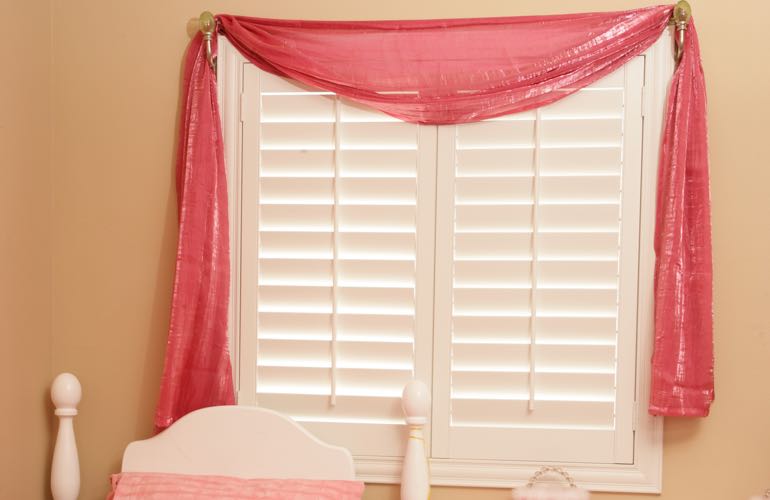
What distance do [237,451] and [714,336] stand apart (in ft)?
4.48

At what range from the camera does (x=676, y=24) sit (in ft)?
6.14

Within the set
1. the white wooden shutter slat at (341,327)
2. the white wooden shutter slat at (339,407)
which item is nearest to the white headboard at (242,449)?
the white wooden shutter slat at (339,407)

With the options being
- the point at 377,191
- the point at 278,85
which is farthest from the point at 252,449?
the point at 278,85

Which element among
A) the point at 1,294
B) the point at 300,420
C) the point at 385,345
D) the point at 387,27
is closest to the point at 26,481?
the point at 1,294

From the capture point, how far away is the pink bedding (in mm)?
1805

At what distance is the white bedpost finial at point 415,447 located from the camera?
6.02 feet

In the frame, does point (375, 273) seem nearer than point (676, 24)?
No

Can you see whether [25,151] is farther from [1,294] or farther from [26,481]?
[26,481]

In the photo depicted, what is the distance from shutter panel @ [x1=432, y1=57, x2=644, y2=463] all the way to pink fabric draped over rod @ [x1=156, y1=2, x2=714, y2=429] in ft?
0.26

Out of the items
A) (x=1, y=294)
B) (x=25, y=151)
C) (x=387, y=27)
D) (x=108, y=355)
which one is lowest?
(x=108, y=355)

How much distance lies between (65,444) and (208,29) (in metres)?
1.27

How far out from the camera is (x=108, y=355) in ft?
6.87

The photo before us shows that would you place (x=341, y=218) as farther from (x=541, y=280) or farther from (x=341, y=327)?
(x=541, y=280)

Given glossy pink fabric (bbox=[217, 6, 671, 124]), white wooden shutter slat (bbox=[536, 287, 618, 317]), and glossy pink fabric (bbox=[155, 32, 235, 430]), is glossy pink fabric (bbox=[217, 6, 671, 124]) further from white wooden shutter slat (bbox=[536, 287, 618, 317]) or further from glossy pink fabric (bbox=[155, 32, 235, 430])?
white wooden shutter slat (bbox=[536, 287, 618, 317])
